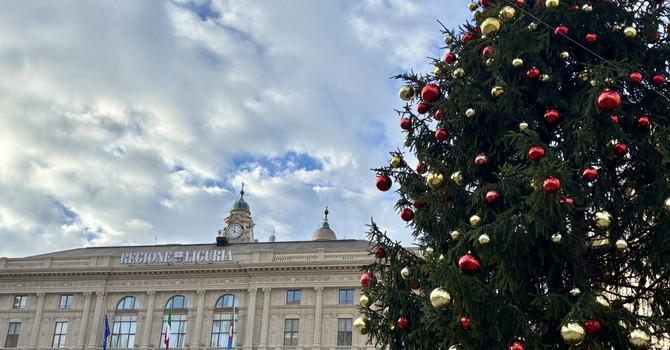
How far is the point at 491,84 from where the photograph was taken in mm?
12758

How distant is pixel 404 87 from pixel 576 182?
3782 millimetres

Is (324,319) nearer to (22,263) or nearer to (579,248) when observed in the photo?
(22,263)

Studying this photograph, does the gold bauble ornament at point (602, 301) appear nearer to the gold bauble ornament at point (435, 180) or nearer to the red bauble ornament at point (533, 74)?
the gold bauble ornament at point (435, 180)

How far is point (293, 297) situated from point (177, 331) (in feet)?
30.0

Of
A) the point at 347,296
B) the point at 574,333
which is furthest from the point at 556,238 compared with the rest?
the point at 347,296

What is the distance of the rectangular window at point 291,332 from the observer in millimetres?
51656

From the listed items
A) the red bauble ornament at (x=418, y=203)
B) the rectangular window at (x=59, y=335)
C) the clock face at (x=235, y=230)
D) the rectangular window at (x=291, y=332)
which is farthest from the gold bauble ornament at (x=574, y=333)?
the clock face at (x=235, y=230)

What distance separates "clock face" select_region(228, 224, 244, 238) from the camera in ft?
219

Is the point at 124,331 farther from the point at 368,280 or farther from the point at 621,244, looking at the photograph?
the point at 621,244

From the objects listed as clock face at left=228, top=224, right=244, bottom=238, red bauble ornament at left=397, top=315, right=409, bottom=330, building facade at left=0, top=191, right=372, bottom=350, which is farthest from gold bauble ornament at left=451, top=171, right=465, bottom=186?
clock face at left=228, top=224, right=244, bottom=238

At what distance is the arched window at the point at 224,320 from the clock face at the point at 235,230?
43.9 ft

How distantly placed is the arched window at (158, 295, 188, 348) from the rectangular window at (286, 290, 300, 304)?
797cm

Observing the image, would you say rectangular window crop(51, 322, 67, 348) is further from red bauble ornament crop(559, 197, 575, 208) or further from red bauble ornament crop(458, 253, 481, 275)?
red bauble ornament crop(559, 197, 575, 208)

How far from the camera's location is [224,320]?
174 ft
